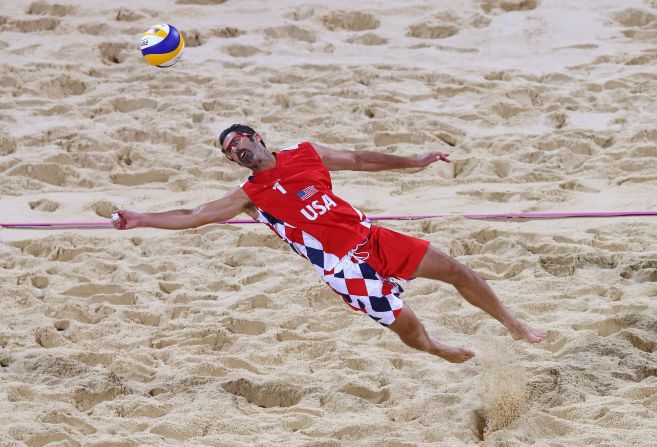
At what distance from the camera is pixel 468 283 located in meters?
4.49

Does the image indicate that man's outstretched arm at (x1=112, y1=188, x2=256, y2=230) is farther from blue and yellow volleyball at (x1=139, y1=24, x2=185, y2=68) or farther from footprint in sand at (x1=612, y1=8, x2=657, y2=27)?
footprint in sand at (x1=612, y1=8, x2=657, y2=27)

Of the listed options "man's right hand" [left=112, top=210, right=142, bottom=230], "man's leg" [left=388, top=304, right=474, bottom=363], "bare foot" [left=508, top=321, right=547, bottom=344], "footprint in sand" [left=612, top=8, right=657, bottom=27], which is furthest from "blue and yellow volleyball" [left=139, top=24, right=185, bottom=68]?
"footprint in sand" [left=612, top=8, right=657, bottom=27]

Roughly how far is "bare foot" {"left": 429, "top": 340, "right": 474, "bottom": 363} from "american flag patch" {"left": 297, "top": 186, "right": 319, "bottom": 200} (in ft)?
2.63

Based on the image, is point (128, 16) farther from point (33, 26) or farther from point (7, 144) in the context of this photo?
point (7, 144)

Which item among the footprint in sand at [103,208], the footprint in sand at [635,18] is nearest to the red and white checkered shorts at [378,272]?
the footprint in sand at [103,208]

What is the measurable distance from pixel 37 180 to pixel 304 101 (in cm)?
206

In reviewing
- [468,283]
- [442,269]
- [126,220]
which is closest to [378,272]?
[442,269]

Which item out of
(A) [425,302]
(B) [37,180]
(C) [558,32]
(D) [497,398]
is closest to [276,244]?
(A) [425,302]

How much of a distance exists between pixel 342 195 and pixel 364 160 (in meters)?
2.11

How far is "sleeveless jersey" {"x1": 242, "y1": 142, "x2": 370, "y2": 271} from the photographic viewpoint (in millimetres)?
4453

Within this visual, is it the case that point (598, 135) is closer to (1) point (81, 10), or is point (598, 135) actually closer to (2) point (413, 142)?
(2) point (413, 142)

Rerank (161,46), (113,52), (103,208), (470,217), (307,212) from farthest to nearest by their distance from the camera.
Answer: (113,52), (103,208), (470,217), (161,46), (307,212)

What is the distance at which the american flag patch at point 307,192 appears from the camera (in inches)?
178

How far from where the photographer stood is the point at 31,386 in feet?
15.5
